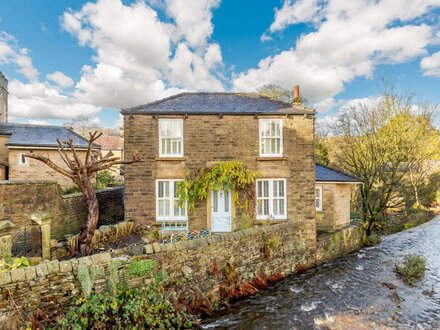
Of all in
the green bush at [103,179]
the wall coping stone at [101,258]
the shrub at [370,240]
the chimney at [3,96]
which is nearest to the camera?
the wall coping stone at [101,258]

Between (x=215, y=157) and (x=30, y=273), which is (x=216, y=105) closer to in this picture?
(x=215, y=157)

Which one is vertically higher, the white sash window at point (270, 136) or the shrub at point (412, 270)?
the white sash window at point (270, 136)

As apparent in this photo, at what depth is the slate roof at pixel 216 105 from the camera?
1202 cm

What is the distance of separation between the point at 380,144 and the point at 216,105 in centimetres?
1184

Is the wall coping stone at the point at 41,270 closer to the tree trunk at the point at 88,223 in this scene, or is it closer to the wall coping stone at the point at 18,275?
the wall coping stone at the point at 18,275

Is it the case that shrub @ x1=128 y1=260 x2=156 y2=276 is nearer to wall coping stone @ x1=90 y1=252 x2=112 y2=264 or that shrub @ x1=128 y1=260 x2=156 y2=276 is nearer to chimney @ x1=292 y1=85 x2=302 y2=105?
wall coping stone @ x1=90 y1=252 x2=112 y2=264

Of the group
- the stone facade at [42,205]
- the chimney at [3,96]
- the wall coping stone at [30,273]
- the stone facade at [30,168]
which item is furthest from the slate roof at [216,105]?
the chimney at [3,96]

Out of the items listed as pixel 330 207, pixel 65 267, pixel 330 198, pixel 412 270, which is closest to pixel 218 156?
pixel 330 198

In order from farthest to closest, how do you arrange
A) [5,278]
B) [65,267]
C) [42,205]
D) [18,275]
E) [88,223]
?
1. [42,205]
2. [88,223]
3. [65,267]
4. [18,275]
5. [5,278]

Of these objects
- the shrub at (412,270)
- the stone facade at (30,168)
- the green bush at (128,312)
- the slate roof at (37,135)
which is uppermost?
the slate roof at (37,135)

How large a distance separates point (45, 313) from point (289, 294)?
7.86m

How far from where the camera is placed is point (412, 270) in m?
10.6

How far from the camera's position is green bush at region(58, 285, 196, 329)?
19.5 ft

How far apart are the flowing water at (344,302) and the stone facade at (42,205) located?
7839mm
